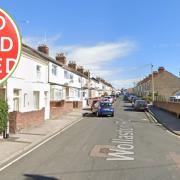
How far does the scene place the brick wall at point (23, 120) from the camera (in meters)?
20.3

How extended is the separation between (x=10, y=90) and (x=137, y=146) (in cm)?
1015

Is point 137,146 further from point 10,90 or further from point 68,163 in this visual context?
point 10,90

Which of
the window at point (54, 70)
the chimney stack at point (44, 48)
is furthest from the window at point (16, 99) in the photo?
the chimney stack at point (44, 48)

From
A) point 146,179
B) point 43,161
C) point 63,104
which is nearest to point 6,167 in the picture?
point 43,161

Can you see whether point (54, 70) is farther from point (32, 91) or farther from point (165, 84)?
point (165, 84)

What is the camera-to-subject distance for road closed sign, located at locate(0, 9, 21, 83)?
15.8ft

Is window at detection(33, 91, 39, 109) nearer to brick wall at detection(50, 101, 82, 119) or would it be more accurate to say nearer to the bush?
brick wall at detection(50, 101, 82, 119)

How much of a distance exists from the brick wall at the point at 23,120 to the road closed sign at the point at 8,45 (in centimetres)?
1575

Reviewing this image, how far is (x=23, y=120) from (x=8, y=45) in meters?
17.5

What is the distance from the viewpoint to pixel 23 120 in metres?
22.0

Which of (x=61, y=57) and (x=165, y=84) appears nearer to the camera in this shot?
(x=61, y=57)

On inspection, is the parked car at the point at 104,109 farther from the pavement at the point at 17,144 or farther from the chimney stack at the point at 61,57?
the chimney stack at the point at 61,57

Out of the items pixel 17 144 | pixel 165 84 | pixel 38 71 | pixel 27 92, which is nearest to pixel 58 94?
pixel 38 71

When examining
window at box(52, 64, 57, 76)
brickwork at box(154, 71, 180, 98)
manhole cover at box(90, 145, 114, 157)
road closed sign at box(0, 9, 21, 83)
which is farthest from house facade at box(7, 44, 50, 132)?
brickwork at box(154, 71, 180, 98)
